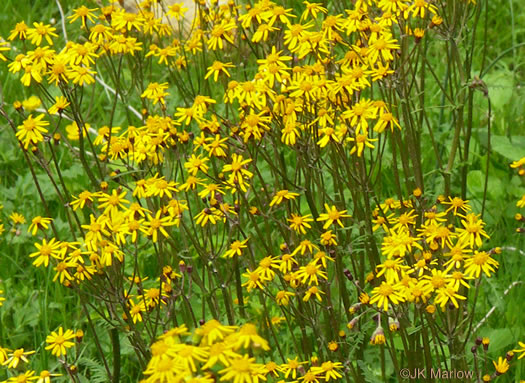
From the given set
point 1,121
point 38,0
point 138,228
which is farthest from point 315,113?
point 38,0

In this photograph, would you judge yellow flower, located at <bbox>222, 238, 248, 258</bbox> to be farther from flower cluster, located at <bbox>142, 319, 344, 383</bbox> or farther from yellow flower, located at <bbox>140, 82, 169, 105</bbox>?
flower cluster, located at <bbox>142, 319, 344, 383</bbox>

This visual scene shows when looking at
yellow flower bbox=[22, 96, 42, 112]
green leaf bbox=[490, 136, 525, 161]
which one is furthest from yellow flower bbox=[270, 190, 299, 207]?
yellow flower bbox=[22, 96, 42, 112]

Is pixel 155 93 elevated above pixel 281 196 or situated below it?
above

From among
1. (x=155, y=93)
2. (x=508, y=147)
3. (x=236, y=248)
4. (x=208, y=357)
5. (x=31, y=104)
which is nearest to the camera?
(x=208, y=357)

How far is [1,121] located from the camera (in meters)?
5.91

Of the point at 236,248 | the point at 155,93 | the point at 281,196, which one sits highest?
the point at 155,93

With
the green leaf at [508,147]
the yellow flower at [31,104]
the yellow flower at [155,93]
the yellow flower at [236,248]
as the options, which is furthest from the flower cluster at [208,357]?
the yellow flower at [31,104]

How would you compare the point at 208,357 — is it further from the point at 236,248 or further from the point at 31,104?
the point at 31,104

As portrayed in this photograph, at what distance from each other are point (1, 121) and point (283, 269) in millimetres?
3253

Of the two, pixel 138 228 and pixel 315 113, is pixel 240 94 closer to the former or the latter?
pixel 315 113

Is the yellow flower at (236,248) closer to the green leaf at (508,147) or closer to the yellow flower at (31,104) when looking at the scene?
the green leaf at (508,147)

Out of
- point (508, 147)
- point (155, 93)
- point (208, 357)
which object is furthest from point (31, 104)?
point (208, 357)

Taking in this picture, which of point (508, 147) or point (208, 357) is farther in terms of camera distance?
point (508, 147)

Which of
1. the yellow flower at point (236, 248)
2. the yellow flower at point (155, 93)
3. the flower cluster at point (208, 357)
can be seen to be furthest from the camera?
the yellow flower at point (155, 93)
